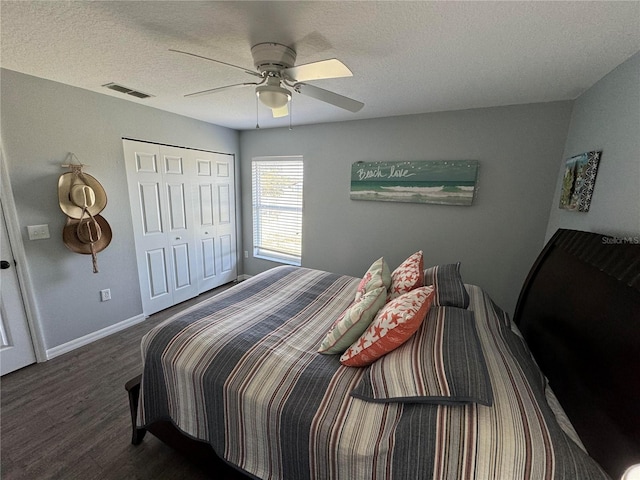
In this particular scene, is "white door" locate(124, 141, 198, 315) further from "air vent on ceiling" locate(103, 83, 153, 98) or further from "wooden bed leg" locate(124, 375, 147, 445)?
"wooden bed leg" locate(124, 375, 147, 445)

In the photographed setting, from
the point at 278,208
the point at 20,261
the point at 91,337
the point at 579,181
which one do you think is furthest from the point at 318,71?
the point at 91,337

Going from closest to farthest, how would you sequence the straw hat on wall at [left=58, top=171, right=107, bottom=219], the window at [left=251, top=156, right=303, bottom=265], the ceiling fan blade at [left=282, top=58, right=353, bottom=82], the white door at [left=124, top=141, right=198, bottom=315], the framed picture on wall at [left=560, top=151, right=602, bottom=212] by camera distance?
the ceiling fan blade at [left=282, top=58, right=353, bottom=82], the framed picture on wall at [left=560, top=151, right=602, bottom=212], the straw hat on wall at [left=58, top=171, right=107, bottom=219], the white door at [left=124, top=141, right=198, bottom=315], the window at [left=251, top=156, right=303, bottom=265]

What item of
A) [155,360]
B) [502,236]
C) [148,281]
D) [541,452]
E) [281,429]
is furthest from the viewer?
[148,281]

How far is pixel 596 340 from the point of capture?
1067mm

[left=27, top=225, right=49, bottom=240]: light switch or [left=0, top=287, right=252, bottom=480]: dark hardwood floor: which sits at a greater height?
[left=27, top=225, right=49, bottom=240]: light switch

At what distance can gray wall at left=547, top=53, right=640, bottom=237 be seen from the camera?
1.32 m

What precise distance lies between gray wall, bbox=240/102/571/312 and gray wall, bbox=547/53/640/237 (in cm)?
44

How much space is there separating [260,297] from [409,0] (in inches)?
76.1

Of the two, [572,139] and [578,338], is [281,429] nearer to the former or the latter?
[578,338]

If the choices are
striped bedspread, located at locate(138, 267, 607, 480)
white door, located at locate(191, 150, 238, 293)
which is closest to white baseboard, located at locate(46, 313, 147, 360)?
white door, located at locate(191, 150, 238, 293)

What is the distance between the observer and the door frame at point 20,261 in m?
1.98

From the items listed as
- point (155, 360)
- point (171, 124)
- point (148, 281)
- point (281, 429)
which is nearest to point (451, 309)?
point (281, 429)

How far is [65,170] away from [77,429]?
2079mm

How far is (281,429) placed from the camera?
106 centimetres
